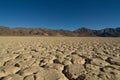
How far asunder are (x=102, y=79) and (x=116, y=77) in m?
0.23

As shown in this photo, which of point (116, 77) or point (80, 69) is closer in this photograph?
point (116, 77)

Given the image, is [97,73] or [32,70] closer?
[97,73]

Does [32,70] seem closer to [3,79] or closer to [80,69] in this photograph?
[3,79]

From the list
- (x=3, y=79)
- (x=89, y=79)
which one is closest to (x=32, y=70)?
(x=3, y=79)

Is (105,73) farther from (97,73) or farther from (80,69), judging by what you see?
(80,69)

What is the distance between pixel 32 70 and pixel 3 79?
54 cm

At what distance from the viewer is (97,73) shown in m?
2.23

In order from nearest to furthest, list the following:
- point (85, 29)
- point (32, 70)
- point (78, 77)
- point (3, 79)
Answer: point (3, 79)
point (78, 77)
point (32, 70)
point (85, 29)

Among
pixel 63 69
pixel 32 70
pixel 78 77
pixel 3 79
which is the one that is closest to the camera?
pixel 3 79

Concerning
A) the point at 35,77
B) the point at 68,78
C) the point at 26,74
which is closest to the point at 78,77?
the point at 68,78

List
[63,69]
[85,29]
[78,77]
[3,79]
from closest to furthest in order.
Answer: [3,79], [78,77], [63,69], [85,29]

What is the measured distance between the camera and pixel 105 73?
2.24 m

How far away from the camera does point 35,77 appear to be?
6.81 feet

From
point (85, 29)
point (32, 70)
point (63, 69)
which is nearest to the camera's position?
point (32, 70)
